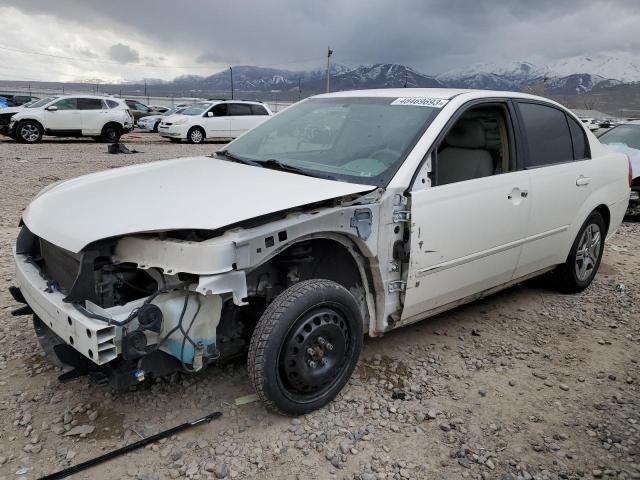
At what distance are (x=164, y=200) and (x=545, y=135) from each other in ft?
9.57

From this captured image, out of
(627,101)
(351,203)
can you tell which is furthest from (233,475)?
(627,101)

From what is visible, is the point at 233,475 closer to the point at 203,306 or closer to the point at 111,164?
the point at 203,306

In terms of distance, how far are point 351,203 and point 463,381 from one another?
4.44 feet

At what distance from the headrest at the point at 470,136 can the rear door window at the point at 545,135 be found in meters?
0.34

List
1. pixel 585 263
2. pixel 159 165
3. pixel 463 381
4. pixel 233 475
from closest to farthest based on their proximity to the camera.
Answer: pixel 233 475, pixel 463 381, pixel 159 165, pixel 585 263

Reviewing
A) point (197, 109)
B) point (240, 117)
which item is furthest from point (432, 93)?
point (197, 109)

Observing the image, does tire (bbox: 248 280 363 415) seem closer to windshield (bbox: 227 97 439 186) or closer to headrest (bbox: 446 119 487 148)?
windshield (bbox: 227 97 439 186)

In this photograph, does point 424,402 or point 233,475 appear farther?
point 424,402

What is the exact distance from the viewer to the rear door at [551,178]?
3793mm

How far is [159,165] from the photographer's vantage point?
3539 mm

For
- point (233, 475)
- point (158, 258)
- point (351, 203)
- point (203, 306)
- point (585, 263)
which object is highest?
point (351, 203)

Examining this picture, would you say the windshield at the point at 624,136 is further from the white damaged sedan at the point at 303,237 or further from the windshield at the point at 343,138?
the windshield at the point at 343,138

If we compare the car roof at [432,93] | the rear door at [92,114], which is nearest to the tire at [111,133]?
the rear door at [92,114]

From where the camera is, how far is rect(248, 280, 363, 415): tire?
2484 mm
